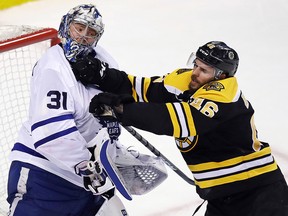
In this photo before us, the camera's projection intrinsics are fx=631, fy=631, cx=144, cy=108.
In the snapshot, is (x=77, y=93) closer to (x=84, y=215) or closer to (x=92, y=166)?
(x=92, y=166)

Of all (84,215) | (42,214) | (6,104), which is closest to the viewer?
(42,214)

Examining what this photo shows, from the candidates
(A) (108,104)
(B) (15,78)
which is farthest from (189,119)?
(B) (15,78)

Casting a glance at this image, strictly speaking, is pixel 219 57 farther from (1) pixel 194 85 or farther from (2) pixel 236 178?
(2) pixel 236 178

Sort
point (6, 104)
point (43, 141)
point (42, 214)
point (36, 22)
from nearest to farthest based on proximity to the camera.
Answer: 1. point (43, 141)
2. point (42, 214)
3. point (6, 104)
4. point (36, 22)

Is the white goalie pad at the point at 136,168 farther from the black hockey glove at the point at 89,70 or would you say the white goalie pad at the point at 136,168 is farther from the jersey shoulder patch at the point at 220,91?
the jersey shoulder patch at the point at 220,91

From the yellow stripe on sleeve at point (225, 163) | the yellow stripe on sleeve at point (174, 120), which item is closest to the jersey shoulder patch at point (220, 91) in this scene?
the yellow stripe on sleeve at point (174, 120)

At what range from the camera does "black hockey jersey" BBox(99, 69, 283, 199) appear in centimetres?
197

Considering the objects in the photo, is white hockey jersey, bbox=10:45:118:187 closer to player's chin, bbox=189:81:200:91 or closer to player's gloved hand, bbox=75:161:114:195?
player's gloved hand, bbox=75:161:114:195

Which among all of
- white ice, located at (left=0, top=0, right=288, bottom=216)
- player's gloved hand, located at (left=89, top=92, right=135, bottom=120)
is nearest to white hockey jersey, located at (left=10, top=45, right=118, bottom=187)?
player's gloved hand, located at (left=89, top=92, right=135, bottom=120)

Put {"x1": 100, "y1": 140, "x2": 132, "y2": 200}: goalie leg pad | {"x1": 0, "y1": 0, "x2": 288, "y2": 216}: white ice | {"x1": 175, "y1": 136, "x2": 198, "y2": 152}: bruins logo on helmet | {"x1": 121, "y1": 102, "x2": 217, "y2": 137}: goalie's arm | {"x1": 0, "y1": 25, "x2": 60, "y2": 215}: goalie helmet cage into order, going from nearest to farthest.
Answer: {"x1": 121, "y1": 102, "x2": 217, "y2": 137}: goalie's arm, {"x1": 100, "y1": 140, "x2": 132, "y2": 200}: goalie leg pad, {"x1": 175, "y1": 136, "x2": 198, "y2": 152}: bruins logo on helmet, {"x1": 0, "y1": 25, "x2": 60, "y2": 215}: goalie helmet cage, {"x1": 0, "y1": 0, "x2": 288, "y2": 216}: white ice

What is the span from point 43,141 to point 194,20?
348cm

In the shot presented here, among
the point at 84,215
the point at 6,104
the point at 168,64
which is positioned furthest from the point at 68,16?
the point at 168,64

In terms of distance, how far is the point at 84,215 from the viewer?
233 centimetres

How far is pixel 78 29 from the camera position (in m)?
2.14
